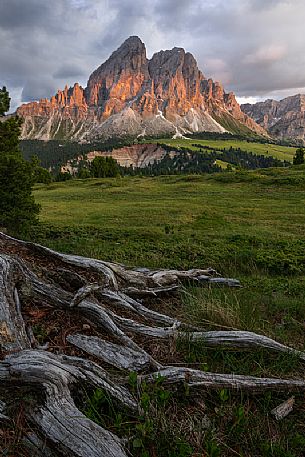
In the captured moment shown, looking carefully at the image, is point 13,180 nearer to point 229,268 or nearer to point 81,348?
point 229,268

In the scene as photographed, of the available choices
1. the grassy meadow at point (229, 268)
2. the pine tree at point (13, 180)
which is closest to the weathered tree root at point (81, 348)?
the grassy meadow at point (229, 268)

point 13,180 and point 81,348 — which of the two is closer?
point 81,348

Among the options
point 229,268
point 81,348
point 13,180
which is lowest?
point 229,268

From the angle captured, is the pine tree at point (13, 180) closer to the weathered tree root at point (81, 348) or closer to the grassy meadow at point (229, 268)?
the grassy meadow at point (229, 268)

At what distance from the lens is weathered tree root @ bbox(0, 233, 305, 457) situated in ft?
12.3

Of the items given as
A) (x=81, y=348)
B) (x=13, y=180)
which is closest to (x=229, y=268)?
(x=81, y=348)

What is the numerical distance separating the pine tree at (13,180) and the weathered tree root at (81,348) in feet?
39.0

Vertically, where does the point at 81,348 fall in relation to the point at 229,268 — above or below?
above

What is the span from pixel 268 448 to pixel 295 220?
24512mm

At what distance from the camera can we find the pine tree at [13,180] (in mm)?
18578

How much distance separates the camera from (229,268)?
1359 cm

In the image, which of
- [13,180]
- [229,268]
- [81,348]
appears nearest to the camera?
[81,348]

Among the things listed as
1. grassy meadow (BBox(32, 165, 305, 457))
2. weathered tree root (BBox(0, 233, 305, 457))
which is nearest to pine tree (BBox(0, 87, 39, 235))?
grassy meadow (BBox(32, 165, 305, 457))

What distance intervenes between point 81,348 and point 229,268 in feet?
30.6
